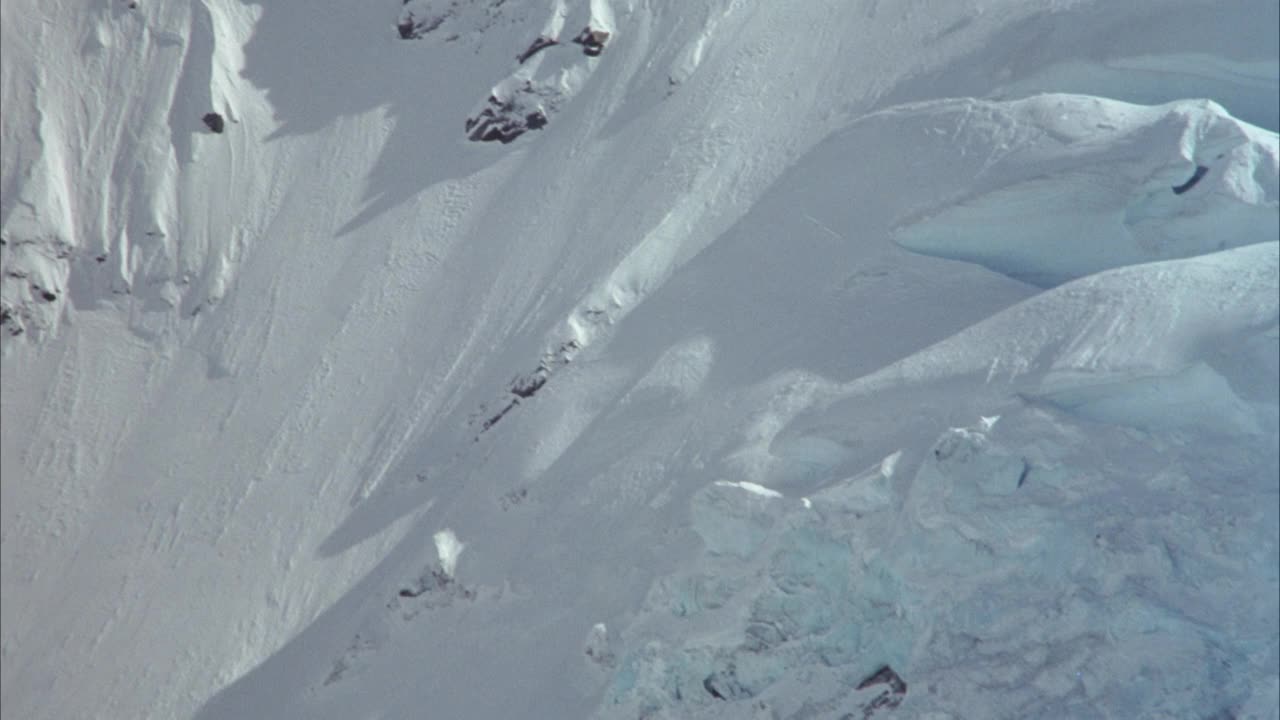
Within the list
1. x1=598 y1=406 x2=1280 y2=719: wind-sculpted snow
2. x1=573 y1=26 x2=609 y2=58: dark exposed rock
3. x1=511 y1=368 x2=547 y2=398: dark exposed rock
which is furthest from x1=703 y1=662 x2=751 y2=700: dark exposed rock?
x1=573 y1=26 x2=609 y2=58: dark exposed rock

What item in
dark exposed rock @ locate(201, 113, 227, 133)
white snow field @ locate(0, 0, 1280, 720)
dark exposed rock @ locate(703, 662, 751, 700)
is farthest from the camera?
dark exposed rock @ locate(201, 113, 227, 133)

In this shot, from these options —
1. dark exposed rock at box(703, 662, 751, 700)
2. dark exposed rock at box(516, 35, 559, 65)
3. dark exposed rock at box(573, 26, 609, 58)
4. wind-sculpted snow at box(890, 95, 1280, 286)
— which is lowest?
dark exposed rock at box(703, 662, 751, 700)

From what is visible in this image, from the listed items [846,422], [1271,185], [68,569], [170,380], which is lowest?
[68,569]

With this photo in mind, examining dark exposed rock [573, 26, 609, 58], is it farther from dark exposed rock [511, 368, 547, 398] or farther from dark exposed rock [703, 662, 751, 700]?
dark exposed rock [703, 662, 751, 700]

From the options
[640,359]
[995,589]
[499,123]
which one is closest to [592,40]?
[499,123]

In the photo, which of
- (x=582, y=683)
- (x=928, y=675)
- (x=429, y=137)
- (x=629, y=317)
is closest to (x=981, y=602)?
(x=928, y=675)

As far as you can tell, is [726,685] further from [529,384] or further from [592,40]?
[592,40]

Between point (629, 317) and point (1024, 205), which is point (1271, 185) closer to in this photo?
point (1024, 205)
